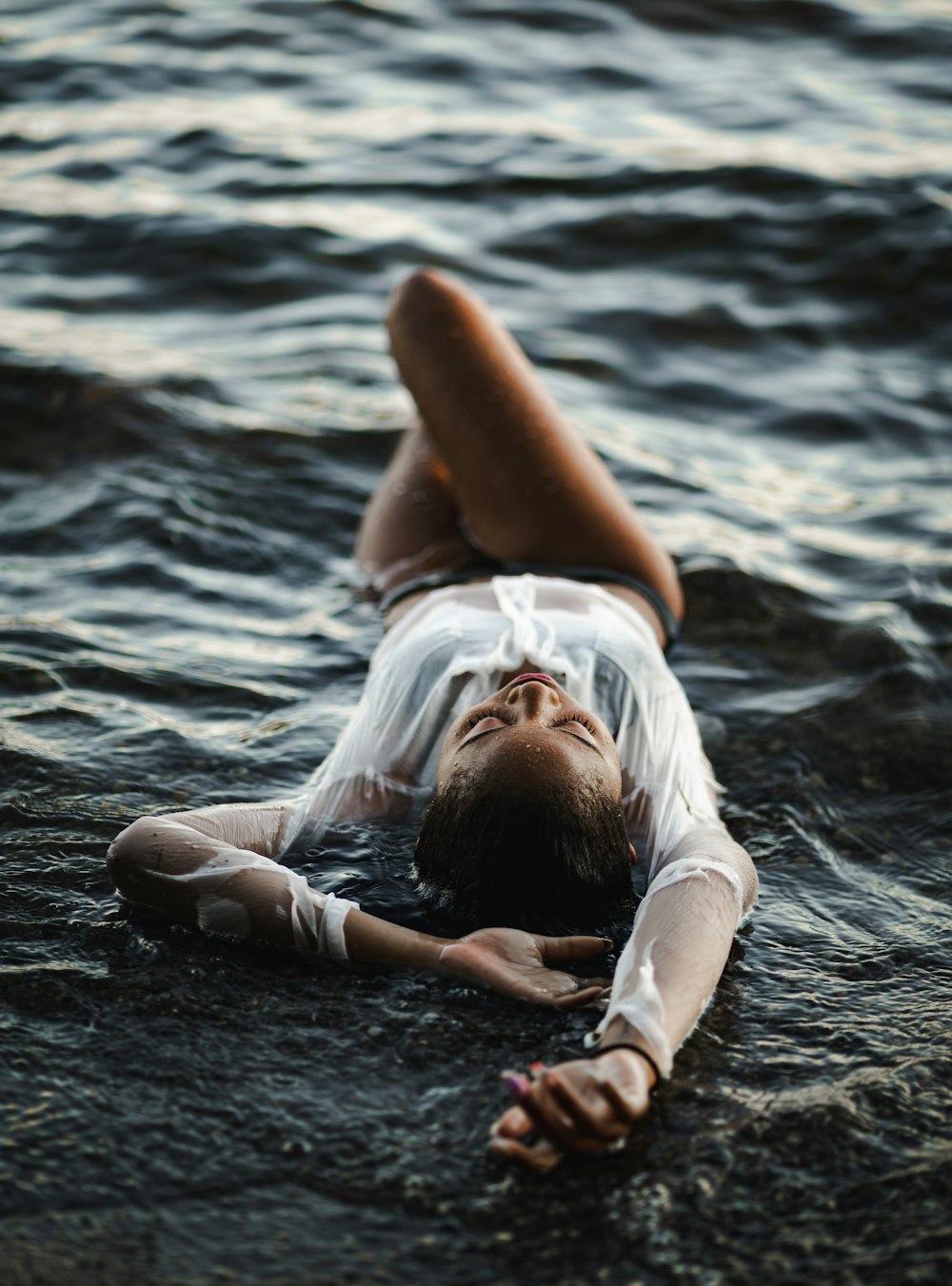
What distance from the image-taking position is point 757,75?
1123cm

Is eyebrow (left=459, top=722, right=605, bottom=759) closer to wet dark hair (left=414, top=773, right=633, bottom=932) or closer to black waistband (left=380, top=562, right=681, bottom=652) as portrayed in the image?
wet dark hair (left=414, top=773, right=633, bottom=932)

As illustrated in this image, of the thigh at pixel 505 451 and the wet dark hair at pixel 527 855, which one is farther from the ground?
the thigh at pixel 505 451

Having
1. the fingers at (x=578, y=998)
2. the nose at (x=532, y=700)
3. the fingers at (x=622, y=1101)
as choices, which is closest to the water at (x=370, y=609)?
the fingers at (x=578, y=998)

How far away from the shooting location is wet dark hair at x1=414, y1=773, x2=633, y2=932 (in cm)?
324

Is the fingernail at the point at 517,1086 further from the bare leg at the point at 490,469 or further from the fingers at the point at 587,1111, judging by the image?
the bare leg at the point at 490,469

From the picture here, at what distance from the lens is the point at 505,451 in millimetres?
4828

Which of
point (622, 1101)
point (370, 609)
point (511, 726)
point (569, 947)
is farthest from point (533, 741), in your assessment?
point (370, 609)

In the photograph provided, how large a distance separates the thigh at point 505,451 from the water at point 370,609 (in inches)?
26.6

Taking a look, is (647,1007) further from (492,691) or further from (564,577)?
(564,577)

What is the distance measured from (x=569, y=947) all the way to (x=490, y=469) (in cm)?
210

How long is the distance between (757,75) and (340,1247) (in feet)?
34.9

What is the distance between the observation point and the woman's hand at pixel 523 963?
310 cm

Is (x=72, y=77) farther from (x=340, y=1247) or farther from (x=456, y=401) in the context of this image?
(x=340, y=1247)

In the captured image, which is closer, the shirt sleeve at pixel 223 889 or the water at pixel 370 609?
the water at pixel 370 609
